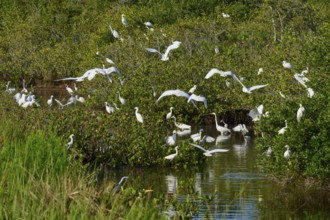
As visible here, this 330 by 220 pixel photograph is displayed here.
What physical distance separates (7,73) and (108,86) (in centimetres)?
1305

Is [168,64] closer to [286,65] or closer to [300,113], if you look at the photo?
[286,65]

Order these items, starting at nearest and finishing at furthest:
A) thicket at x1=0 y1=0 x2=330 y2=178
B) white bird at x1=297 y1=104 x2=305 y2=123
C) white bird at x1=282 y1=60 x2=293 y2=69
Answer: white bird at x1=297 y1=104 x2=305 y2=123 < thicket at x1=0 y1=0 x2=330 y2=178 < white bird at x1=282 y1=60 x2=293 y2=69

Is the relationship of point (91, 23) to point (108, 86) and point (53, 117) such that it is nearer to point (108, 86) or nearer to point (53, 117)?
point (108, 86)

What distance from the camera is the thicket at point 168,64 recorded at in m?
14.3

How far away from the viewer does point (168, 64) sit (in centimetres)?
2362

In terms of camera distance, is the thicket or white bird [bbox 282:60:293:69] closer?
the thicket

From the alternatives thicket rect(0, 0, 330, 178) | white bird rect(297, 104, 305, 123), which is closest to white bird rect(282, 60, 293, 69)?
thicket rect(0, 0, 330, 178)

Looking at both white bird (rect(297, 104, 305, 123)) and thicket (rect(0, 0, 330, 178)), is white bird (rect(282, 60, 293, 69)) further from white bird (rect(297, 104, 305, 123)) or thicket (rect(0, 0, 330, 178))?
white bird (rect(297, 104, 305, 123))

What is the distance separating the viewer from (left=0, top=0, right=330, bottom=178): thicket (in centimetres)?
1428

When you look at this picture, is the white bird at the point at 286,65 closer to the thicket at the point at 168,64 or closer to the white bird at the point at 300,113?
the thicket at the point at 168,64

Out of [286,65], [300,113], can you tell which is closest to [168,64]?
[286,65]

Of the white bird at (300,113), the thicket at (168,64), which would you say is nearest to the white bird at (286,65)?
the thicket at (168,64)

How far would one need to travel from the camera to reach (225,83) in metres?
22.8

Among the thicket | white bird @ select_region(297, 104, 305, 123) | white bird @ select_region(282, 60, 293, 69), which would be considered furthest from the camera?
white bird @ select_region(282, 60, 293, 69)
